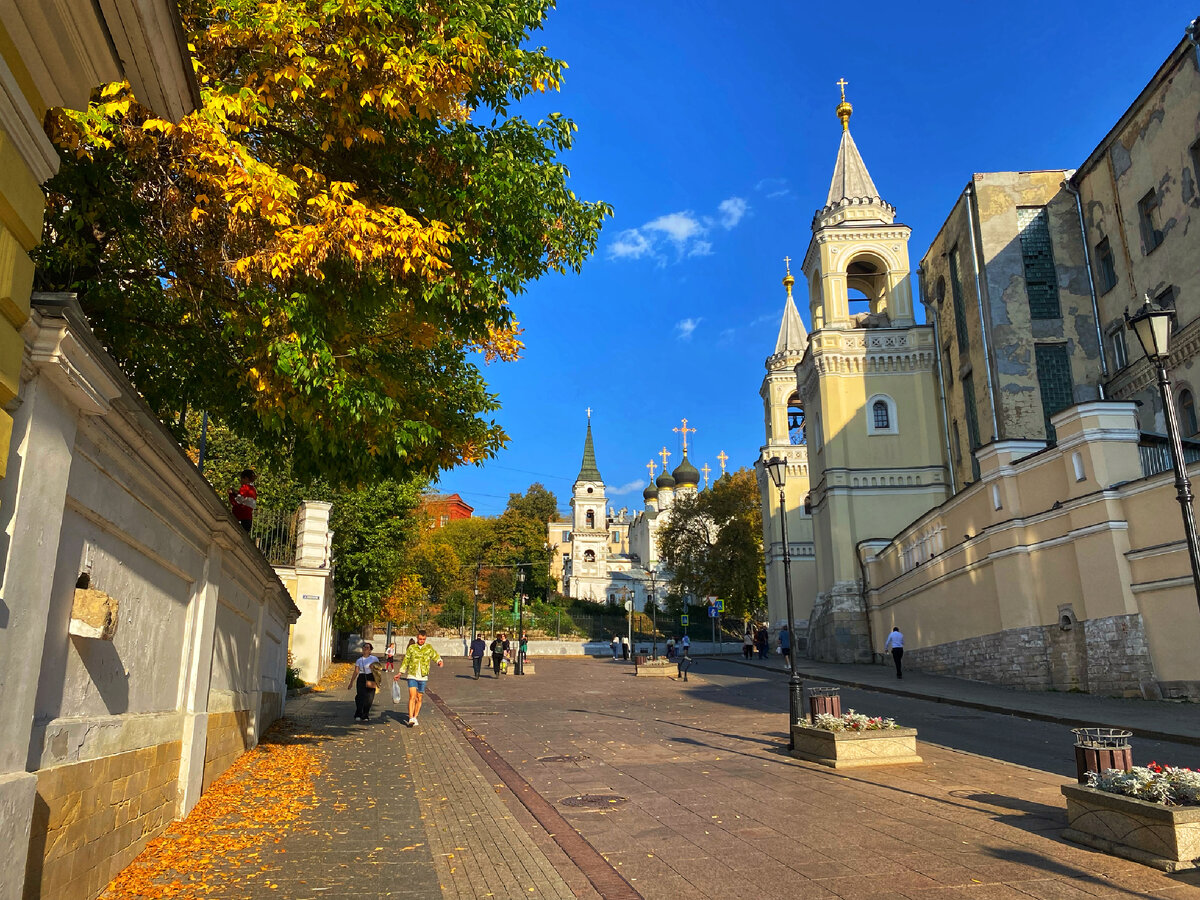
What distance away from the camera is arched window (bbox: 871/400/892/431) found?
37344 millimetres

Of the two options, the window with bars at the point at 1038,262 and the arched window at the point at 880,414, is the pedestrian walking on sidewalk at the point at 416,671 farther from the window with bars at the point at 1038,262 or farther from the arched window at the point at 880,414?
the arched window at the point at 880,414

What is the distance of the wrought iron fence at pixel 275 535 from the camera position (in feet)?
69.4

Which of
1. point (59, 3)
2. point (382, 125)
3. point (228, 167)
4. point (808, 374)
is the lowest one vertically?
point (59, 3)

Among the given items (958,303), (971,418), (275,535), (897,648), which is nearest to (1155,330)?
(897,648)

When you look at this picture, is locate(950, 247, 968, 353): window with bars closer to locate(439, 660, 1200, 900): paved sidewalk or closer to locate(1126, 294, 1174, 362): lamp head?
locate(439, 660, 1200, 900): paved sidewalk

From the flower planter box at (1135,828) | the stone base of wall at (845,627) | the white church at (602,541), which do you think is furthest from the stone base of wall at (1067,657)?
the white church at (602,541)

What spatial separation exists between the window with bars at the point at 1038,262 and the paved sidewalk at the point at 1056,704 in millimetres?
14665

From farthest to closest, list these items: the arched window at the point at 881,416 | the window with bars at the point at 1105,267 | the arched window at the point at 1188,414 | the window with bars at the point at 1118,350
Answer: the arched window at the point at 881,416 → the window with bars at the point at 1105,267 → the window with bars at the point at 1118,350 → the arched window at the point at 1188,414

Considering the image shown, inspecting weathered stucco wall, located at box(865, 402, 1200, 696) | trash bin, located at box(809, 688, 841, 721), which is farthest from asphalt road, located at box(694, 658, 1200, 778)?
weathered stucco wall, located at box(865, 402, 1200, 696)

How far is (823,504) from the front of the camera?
37938mm

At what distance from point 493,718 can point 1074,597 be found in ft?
41.7

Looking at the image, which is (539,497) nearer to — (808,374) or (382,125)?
(808,374)

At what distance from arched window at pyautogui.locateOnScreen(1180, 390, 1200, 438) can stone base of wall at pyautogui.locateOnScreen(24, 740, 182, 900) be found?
25.3m

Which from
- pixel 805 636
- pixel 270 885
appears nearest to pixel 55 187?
pixel 270 885
